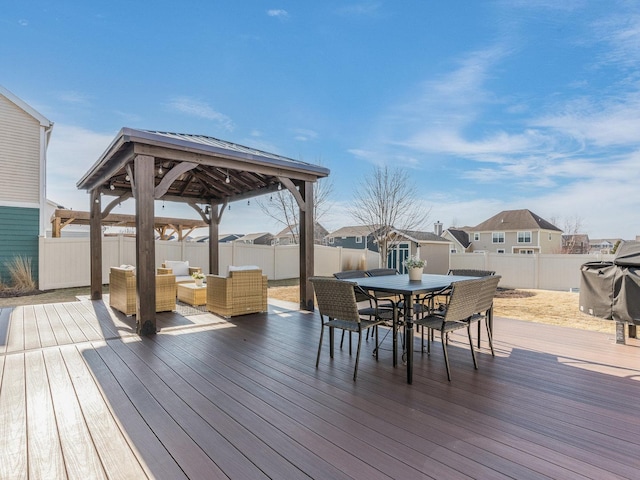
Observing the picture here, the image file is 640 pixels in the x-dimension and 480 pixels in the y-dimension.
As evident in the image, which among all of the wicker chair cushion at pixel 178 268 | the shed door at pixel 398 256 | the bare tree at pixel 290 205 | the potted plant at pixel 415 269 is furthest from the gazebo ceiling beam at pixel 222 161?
the shed door at pixel 398 256

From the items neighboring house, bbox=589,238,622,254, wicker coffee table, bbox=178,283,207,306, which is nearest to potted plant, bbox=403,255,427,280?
wicker coffee table, bbox=178,283,207,306

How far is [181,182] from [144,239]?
13.7 ft

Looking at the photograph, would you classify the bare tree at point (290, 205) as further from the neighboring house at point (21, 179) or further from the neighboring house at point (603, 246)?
the neighboring house at point (603, 246)

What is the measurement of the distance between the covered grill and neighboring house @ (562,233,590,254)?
1153 inches

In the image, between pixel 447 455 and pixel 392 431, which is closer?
pixel 447 455

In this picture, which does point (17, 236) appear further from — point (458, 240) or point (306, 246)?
point (458, 240)

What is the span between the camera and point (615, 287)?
4.30 m

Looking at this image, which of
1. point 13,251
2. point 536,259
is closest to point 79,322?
point 13,251

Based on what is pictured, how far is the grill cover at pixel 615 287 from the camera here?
13.4 feet

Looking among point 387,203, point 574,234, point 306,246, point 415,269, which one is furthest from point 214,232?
point 574,234

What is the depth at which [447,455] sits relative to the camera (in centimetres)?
195

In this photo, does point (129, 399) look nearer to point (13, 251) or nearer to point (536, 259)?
point (13, 251)

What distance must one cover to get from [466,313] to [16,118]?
1341 centimetres

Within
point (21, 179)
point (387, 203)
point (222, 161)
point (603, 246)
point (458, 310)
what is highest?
point (21, 179)
